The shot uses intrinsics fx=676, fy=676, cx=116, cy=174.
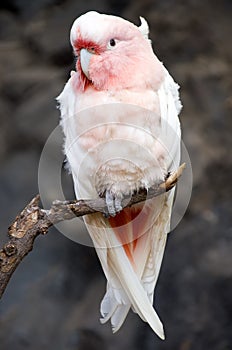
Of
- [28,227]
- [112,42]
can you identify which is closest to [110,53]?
[112,42]

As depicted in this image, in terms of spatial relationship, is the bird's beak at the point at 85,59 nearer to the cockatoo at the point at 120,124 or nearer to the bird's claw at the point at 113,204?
the cockatoo at the point at 120,124

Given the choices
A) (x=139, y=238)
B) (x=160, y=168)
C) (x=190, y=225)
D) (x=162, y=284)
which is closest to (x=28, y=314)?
(x=162, y=284)

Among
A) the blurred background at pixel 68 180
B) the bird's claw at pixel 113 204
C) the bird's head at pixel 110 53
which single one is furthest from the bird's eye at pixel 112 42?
the blurred background at pixel 68 180

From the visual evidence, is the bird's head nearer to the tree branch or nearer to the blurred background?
the tree branch

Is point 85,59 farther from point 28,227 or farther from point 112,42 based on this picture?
point 28,227

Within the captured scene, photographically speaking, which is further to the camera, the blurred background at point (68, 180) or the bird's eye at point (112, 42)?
the blurred background at point (68, 180)

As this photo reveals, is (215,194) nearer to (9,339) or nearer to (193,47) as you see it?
(193,47)
